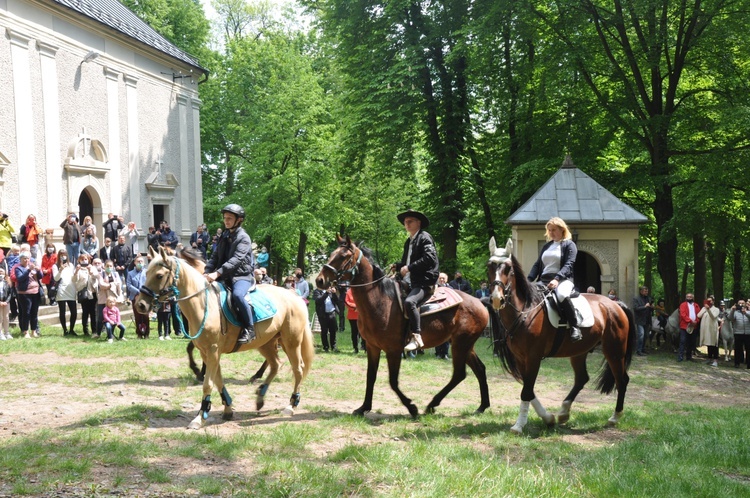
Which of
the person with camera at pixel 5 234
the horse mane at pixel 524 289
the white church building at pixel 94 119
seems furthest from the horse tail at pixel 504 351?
the white church building at pixel 94 119

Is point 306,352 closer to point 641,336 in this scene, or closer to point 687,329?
point 641,336

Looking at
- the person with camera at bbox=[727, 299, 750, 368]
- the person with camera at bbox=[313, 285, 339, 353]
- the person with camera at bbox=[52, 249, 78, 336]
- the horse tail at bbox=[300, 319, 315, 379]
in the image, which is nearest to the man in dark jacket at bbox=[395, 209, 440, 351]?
the horse tail at bbox=[300, 319, 315, 379]

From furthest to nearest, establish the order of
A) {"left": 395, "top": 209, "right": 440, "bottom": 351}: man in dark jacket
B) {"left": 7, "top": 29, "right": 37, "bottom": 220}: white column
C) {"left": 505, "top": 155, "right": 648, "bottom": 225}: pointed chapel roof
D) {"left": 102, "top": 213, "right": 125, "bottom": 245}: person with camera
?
{"left": 102, "top": 213, "right": 125, "bottom": 245}: person with camera < {"left": 7, "top": 29, "right": 37, "bottom": 220}: white column < {"left": 505, "top": 155, "right": 648, "bottom": 225}: pointed chapel roof < {"left": 395, "top": 209, "right": 440, "bottom": 351}: man in dark jacket

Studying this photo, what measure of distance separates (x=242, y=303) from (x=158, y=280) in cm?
116

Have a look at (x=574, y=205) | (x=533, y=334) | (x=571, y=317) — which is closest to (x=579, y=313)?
(x=571, y=317)

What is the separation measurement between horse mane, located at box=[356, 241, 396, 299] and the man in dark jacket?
209 mm

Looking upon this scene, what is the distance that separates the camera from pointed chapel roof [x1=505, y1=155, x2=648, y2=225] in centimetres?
2189

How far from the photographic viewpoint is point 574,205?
73.1ft

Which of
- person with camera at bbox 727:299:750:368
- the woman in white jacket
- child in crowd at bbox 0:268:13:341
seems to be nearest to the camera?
child in crowd at bbox 0:268:13:341

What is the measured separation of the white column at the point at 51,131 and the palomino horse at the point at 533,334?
1953cm

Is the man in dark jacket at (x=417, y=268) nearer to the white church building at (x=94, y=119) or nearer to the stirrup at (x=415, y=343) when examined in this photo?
the stirrup at (x=415, y=343)

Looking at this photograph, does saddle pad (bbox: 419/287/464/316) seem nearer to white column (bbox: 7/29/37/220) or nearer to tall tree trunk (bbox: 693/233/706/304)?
white column (bbox: 7/29/37/220)

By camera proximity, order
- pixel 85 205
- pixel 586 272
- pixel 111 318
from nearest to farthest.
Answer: pixel 111 318
pixel 586 272
pixel 85 205

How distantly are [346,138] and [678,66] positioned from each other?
45.9ft
